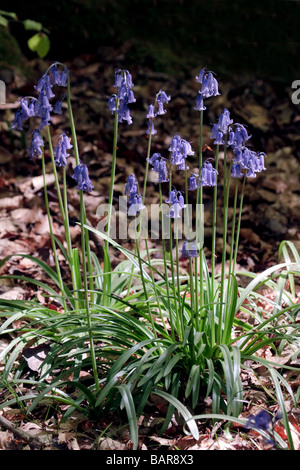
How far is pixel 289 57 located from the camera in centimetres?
649

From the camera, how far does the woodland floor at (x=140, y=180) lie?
7.45 ft

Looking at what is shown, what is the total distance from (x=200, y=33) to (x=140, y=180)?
8.42 feet

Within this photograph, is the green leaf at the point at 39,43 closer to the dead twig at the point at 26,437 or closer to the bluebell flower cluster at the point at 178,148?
the bluebell flower cluster at the point at 178,148

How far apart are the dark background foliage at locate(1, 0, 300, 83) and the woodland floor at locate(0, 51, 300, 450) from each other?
0.20 m

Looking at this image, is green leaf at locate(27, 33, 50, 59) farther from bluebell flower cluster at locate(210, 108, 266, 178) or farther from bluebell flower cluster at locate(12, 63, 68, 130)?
bluebell flower cluster at locate(210, 108, 266, 178)

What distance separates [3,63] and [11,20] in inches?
21.1

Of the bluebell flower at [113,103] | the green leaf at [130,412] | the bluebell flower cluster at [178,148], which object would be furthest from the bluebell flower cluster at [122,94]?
the green leaf at [130,412]

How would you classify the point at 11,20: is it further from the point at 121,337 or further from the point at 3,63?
the point at 121,337

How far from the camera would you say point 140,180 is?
16.9 ft

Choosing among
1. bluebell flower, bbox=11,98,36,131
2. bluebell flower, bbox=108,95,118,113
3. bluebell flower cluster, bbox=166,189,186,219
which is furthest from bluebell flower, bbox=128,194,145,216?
bluebell flower, bbox=11,98,36,131

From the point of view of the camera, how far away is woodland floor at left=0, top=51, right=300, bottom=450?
89.4 inches

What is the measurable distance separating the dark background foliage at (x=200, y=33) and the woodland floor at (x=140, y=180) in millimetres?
200

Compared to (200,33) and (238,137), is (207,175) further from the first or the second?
(200,33)
